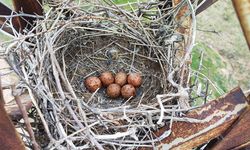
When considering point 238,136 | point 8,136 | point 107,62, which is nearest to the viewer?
point 8,136

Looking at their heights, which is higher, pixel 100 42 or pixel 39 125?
pixel 100 42

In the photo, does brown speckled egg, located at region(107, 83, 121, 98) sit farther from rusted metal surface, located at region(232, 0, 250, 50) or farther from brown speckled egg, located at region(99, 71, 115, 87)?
rusted metal surface, located at region(232, 0, 250, 50)

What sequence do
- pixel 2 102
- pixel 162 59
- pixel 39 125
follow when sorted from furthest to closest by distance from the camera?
1. pixel 162 59
2. pixel 39 125
3. pixel 2 102

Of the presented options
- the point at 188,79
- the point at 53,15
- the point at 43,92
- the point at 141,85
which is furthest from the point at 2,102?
the point at 141,85

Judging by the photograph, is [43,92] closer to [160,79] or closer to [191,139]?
[191,139]

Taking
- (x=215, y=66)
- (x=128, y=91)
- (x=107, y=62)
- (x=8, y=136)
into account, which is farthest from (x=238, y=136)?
Answer: (x=215, y=66)

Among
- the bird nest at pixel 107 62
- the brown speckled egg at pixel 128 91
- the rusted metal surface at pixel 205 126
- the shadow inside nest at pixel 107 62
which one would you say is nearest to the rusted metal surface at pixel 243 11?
the rusted metal surface at pixel 205 126

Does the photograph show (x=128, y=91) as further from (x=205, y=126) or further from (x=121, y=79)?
(x=205, y=126)

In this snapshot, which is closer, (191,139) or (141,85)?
(191,139)

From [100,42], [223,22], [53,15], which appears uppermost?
[53,15]
